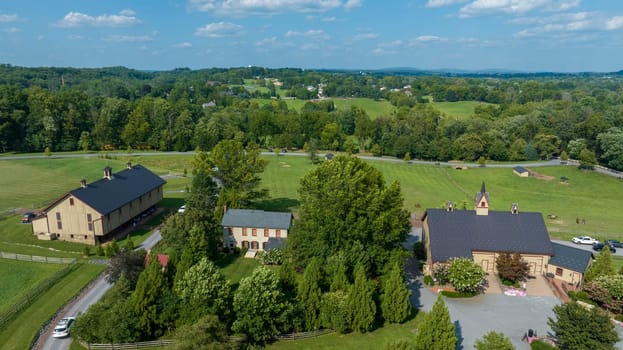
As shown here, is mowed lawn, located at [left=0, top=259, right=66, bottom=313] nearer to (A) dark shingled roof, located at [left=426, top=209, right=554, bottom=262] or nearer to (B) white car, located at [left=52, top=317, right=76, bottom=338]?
(B) white car, located at [left=52, top=317, right=76, bottom=338]

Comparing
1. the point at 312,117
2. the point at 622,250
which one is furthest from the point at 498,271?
the point at 312,117

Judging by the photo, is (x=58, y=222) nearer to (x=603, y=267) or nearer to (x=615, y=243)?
(x=603, y=267)

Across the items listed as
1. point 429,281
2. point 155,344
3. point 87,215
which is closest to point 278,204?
point 87,215

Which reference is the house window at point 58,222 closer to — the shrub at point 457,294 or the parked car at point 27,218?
the parked car at point 27,218

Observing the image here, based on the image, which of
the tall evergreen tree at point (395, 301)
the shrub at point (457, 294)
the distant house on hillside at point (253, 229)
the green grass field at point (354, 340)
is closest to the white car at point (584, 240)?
the shrub at point (457, 294)

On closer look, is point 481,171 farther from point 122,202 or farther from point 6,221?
point 6,221

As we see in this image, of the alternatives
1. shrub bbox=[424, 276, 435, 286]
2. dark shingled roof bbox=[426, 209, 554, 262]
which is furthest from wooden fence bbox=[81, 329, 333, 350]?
dark shingled roof bbox=[426, 209, 554, 262]

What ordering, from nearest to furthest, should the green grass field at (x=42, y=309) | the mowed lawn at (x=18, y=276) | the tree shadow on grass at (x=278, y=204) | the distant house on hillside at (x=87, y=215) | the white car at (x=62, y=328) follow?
the green grass field at (x=42, y=309), the white car at (x=62, y=328), the mowed lawn at (x=18, y=276), the distant house on hillside at (x=87, y=215), the tree shadow on grass at (x=278, y=204)
